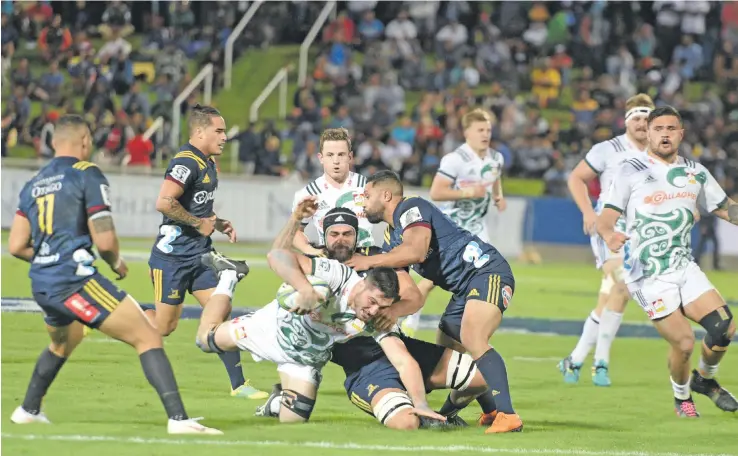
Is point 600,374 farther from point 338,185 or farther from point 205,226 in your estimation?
point 205,226

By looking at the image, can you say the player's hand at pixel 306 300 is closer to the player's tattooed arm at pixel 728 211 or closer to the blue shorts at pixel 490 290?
the blue shorts at pixel 490 290

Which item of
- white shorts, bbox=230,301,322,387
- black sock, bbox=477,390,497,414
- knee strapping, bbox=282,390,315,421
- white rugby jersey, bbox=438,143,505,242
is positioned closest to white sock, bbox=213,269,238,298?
white shorts, bbox=230,301,322,387

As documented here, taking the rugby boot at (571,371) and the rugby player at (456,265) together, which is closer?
the rugby player at (456,265)

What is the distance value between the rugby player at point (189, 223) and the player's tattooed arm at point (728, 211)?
395 centimetres

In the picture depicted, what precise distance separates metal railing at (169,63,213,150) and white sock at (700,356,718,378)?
21.1 m

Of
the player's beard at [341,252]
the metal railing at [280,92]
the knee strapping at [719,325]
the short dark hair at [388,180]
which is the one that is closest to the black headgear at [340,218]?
the player's beard at [341,252]

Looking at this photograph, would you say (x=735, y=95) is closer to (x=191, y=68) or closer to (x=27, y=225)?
(x=191, y=68)

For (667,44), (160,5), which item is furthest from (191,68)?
(667,44)

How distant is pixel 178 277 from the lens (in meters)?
11.4

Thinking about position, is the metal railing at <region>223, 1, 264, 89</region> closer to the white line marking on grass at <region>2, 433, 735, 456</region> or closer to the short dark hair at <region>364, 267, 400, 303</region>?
the short dark hair at <region>364, 267, 400, 303</region>

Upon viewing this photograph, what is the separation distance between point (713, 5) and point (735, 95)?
9.55 feet

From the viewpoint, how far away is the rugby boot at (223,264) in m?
10.4

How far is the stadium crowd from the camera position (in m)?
30.9

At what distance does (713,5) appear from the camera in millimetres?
34688
